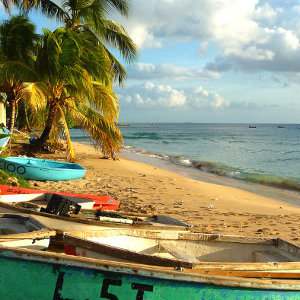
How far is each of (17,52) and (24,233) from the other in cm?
1258

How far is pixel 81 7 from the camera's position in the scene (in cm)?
1688

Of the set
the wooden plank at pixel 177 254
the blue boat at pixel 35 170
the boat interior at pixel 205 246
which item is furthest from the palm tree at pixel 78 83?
the wooden plank at pixel 177 254

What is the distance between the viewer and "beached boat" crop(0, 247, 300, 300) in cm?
332

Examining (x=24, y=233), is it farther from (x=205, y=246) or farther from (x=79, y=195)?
(x=79, y=195)

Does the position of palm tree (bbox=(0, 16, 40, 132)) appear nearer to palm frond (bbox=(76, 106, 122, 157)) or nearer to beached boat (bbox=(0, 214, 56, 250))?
palm frond (bbox=(76, 106, 122, 157))

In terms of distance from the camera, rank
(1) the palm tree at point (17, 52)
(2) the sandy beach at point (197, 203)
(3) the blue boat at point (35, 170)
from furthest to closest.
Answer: (1) the palm tree at point (17, 52) → (3) the blue boat at point (35, 170) → (2) the sandy beach at point (197, 203)

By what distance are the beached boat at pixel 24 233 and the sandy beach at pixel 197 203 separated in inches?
164

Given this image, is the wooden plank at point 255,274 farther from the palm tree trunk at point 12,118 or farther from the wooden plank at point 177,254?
the palm tree trunk at point 12,118

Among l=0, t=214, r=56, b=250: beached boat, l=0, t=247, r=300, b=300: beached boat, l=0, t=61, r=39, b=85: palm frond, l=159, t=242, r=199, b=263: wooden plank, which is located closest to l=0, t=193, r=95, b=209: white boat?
l=0, t=214, r=56, b=250: beached boat

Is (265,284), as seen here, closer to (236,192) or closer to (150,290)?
(150,290)

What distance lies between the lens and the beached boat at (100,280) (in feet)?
10.9

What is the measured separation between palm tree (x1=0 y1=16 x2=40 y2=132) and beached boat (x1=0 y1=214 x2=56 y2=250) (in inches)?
402

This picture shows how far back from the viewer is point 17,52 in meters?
14.9

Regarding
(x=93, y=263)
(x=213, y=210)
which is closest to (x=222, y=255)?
(x=93, y=263)
